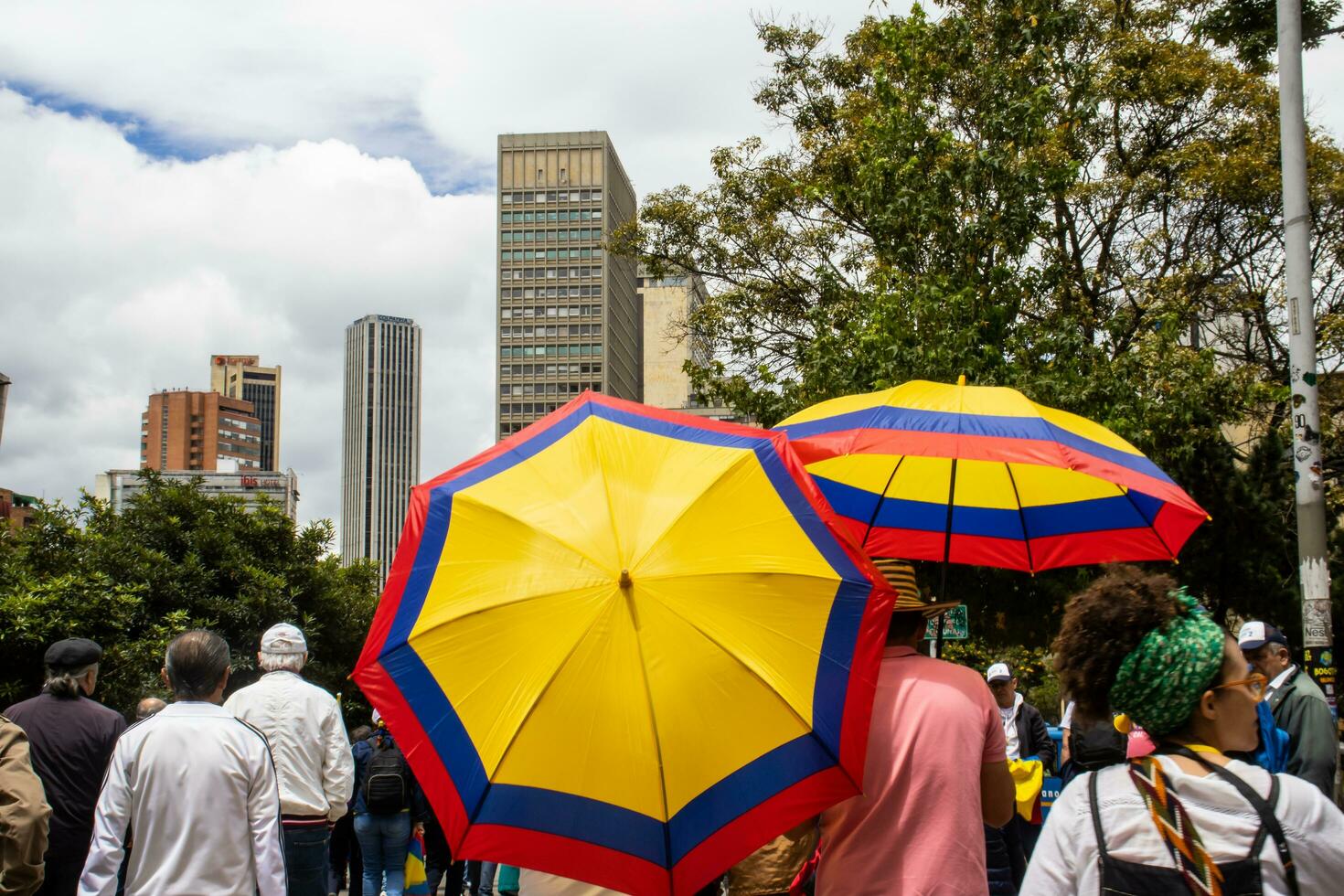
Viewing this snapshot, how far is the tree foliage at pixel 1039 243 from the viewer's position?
545 inches

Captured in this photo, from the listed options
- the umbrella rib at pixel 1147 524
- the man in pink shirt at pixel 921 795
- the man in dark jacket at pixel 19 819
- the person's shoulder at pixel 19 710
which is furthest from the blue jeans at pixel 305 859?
the umbrella rib at pixel 1147 524

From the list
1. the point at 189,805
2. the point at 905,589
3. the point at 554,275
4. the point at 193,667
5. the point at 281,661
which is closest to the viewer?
the point at 905,589

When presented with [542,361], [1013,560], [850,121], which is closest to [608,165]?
[542,361]

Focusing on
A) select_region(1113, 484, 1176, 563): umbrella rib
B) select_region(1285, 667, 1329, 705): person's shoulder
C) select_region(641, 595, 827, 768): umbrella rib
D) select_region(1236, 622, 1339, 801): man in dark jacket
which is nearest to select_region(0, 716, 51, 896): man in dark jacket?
select_region(641, 595, 827, 768): umbrella rib

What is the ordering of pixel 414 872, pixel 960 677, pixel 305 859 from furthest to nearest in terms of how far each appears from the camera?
pixel 414 872 < pixel 305 859 < pixel 960 677

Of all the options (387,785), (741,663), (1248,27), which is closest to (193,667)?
(741,663)

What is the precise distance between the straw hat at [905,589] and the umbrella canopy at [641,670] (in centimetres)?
38

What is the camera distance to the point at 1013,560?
590cm

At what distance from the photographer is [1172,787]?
2.28 meters

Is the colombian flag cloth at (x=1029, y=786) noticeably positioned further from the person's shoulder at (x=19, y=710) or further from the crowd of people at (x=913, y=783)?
the person's shoulder at (x=19, y=710)

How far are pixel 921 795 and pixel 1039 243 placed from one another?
13656mm

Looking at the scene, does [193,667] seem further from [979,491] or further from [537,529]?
[979,491]

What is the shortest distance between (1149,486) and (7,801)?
14.5 ft

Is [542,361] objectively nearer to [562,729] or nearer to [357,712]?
[357,712]
